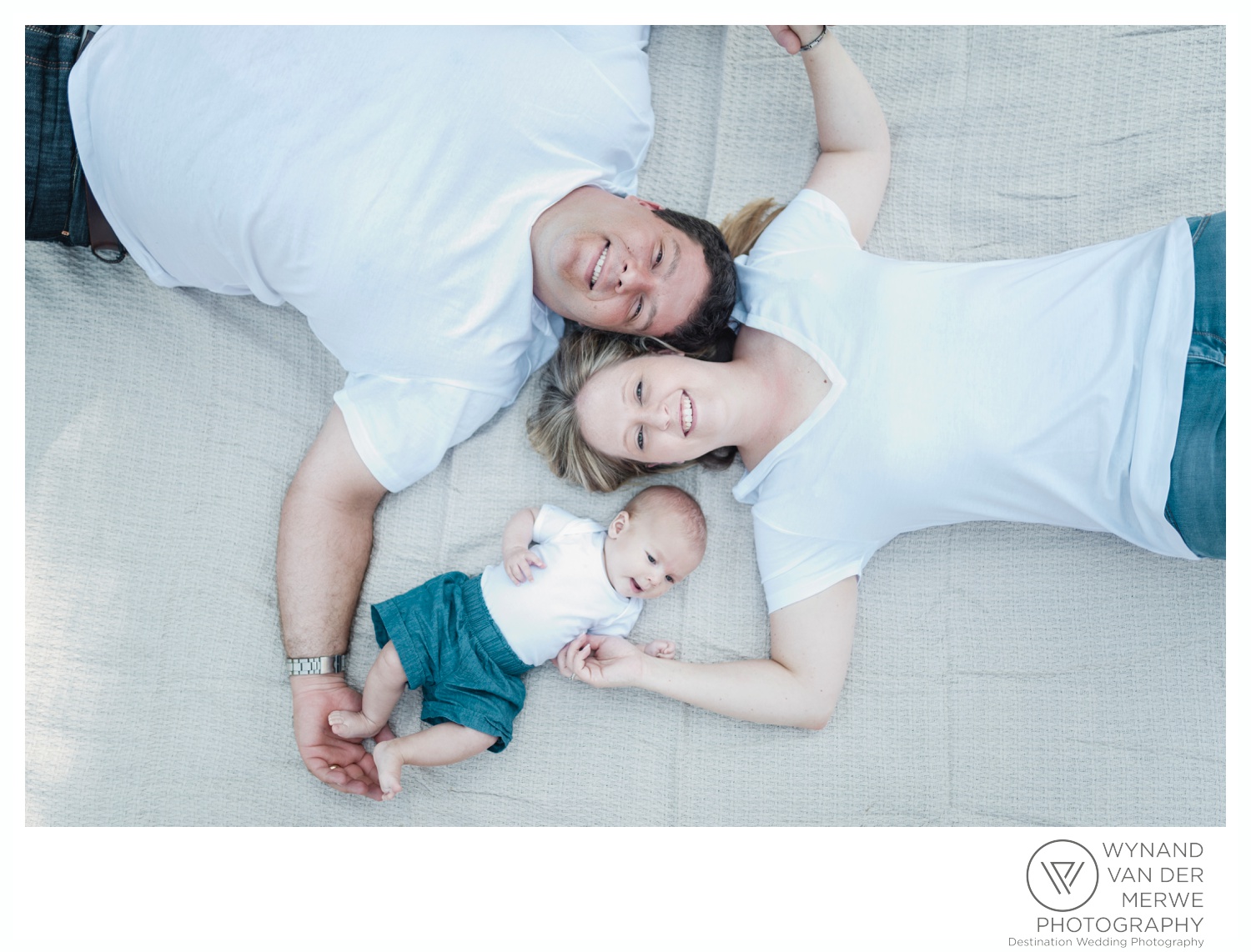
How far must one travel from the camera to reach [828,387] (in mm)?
1731

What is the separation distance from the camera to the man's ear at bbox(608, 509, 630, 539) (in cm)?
187

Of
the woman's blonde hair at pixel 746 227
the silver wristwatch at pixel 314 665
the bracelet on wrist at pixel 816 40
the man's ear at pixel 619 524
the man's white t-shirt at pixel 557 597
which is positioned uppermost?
the bracelet on wrist at pixel 816 40

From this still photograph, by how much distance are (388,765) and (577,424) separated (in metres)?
0.82

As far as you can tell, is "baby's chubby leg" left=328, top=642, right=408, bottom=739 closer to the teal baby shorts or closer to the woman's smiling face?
the teal baby shorts

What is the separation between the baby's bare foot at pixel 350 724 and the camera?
187 cm

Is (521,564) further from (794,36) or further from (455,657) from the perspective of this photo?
(794,36)

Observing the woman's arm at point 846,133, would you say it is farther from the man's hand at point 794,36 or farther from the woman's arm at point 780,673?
the woman's arm at point 780,673

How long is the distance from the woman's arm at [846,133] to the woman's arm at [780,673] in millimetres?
852

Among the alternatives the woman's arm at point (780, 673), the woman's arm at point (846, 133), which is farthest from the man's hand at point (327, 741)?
the woman's arm at point (846, 133)

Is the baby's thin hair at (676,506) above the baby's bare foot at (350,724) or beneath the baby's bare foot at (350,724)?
above

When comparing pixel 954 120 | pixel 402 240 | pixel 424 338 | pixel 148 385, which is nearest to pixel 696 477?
pixel 424 338

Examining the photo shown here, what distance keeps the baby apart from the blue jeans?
3.09 feet

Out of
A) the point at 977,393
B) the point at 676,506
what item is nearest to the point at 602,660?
the point at 676,506

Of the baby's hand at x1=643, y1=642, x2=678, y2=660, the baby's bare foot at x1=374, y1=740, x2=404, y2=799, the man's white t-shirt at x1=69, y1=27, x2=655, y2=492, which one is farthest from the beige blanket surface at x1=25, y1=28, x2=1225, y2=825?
the man's white t-shirt at x1=69, y1=27, x2=655, y2=492
